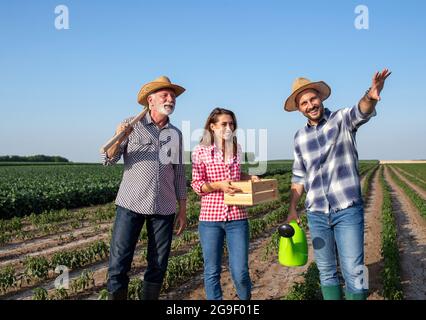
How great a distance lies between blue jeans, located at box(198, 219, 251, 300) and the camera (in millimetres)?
3625

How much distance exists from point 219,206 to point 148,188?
69 centimetres

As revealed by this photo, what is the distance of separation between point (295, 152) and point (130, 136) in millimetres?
1532

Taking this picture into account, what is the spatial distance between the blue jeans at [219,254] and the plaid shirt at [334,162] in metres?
0.67

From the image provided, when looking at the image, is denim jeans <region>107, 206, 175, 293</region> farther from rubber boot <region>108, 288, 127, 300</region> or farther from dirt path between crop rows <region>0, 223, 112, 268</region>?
dirt path between crop rows <region>0, 223, 112, 268</region>

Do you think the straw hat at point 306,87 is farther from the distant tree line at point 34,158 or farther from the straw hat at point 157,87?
the distant tree line at point 34,158

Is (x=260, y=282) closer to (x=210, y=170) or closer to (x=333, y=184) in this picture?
(x=210, y=170)

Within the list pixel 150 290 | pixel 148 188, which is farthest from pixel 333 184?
pixel 150 290

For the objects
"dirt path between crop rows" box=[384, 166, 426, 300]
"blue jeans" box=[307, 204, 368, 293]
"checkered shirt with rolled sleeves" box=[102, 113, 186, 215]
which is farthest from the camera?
"dirt path between crop rows" box=[384, 166, 426, 300]

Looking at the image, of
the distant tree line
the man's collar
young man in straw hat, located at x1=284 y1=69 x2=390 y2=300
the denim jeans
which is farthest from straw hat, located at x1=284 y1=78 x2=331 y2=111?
the distant tree line

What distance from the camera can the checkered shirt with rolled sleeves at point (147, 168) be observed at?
153 inches

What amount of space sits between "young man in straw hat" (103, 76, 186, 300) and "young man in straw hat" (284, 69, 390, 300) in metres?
1.22
